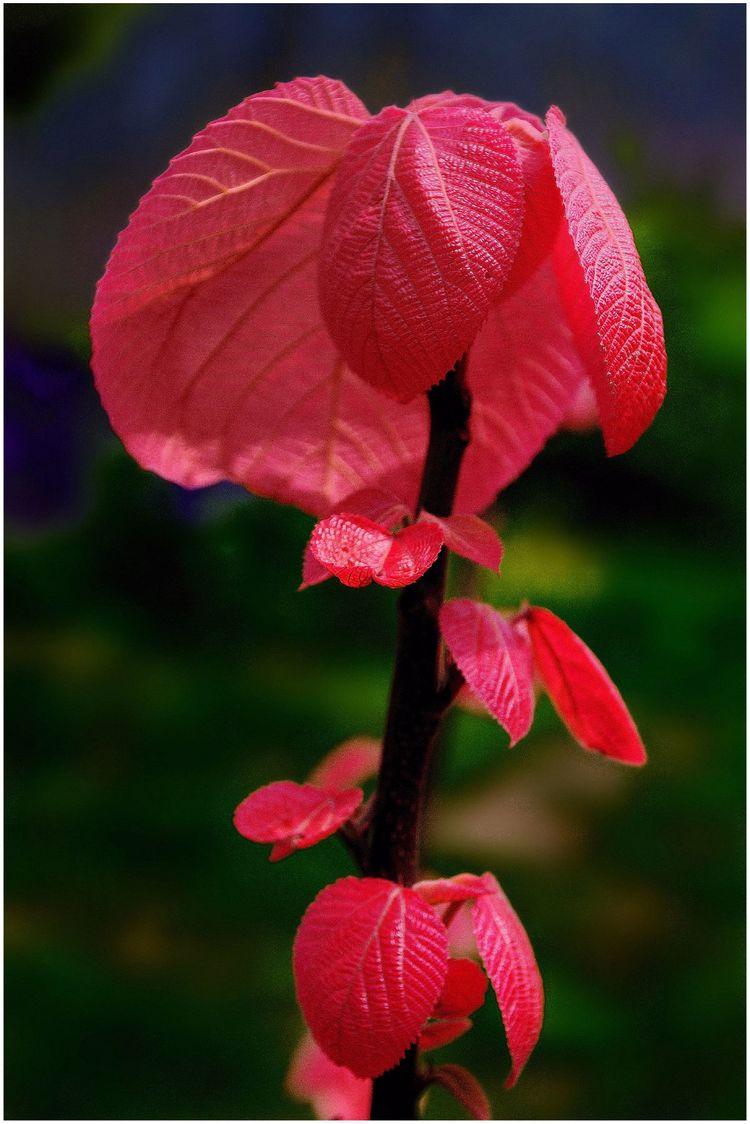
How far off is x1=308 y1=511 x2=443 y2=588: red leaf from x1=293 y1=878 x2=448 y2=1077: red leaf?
122 mm

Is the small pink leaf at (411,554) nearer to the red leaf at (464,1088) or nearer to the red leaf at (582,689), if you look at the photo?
the red leaf at (582,689)

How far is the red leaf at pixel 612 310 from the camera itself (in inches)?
10.7

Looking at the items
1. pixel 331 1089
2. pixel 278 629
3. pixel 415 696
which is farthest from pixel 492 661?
pixel 278 629

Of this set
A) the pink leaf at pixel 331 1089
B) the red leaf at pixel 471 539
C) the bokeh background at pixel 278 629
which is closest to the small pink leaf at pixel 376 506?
the red leaf at pixel 471 539

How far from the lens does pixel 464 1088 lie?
14.3 inches

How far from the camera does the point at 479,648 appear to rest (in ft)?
1.03

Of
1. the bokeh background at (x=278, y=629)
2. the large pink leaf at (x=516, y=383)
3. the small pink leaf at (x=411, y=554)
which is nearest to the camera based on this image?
the small pink leaf at (x=411, y=554)

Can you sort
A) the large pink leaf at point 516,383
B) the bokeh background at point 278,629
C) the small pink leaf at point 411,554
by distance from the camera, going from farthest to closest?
1. the bokeh background at point 278,629
2. the large pink leaf at point 516,383
3. the small pink leaf at point 411,554

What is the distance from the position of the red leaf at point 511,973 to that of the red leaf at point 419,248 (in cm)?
19

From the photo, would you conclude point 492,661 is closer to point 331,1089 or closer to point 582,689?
point 582,689

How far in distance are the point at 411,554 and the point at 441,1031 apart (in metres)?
0.21

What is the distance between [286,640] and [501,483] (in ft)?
1.55

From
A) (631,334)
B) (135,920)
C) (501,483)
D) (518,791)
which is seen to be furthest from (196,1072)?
(631,334)

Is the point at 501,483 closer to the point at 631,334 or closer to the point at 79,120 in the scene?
the point at 631,334
